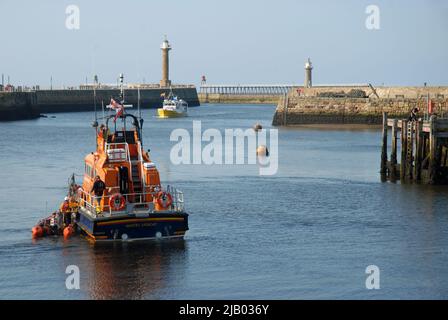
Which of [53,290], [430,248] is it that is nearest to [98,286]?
[53,290]

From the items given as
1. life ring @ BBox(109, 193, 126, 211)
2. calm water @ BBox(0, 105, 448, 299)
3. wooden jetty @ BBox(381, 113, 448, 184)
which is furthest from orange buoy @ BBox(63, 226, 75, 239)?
wooden jetty @ BBox(381, 113, 448, 184)

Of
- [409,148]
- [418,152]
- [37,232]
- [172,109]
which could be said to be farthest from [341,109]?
[37,232]

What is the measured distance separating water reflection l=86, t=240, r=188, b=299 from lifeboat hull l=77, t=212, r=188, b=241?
0.27 m

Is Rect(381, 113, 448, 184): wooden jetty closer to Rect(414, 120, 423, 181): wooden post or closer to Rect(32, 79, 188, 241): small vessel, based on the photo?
Rect(414, 120, 423, 181): wooden post

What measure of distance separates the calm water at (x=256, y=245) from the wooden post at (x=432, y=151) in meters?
0.78

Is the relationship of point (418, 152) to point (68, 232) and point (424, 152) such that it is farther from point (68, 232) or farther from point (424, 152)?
point (68, 232)

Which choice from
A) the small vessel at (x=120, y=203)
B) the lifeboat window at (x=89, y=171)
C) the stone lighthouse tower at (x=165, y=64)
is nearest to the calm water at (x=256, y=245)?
the small vessel at (x=120, y=203)

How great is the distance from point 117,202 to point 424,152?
2008cm

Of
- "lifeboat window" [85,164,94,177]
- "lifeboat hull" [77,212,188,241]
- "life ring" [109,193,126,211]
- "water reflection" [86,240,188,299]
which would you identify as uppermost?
"lifeboat window" [85,164,94,177]

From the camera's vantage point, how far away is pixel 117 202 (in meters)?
28.3

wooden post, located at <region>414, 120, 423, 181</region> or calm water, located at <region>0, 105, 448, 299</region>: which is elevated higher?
wooden post, located at <region>414, 120, 423, 181</region>

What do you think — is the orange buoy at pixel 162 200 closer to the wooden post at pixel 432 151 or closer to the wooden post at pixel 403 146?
the wooden post at pixel 432 151

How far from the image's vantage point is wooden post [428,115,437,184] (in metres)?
41.2

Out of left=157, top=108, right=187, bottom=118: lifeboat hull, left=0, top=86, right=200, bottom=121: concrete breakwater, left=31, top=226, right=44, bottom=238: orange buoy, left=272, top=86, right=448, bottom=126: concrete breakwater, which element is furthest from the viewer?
left=157, top=108, right=187, bottom=118: lifeboat hull
